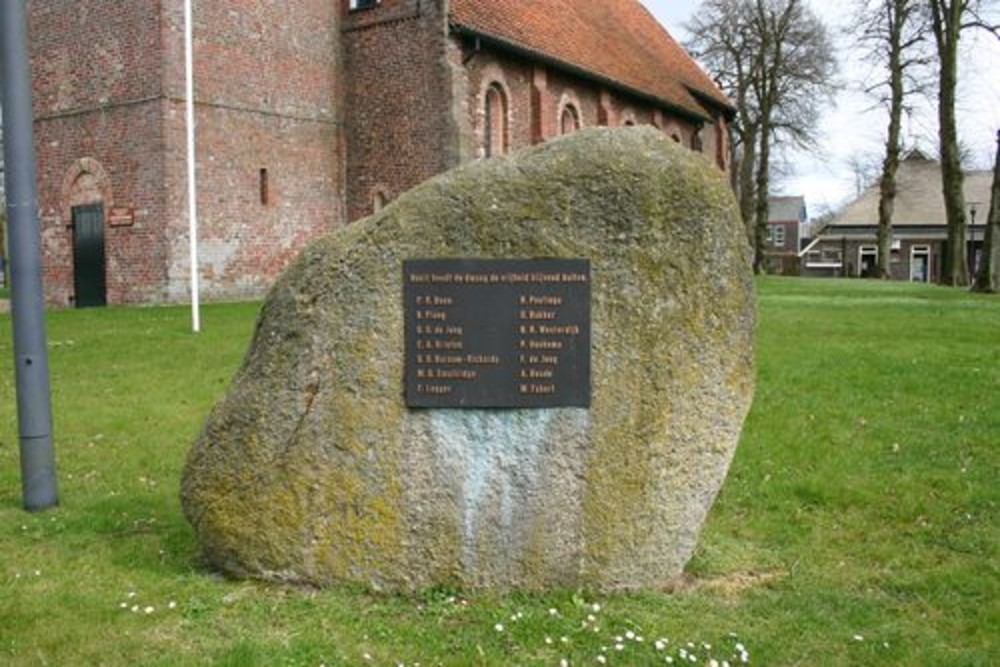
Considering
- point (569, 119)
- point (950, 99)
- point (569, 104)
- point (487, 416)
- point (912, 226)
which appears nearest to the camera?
point (487, 416)

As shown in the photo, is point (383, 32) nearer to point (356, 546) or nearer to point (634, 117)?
point (634, 117)

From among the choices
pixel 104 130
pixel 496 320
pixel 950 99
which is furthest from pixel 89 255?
pixel 950 99

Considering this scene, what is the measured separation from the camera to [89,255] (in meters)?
21.1

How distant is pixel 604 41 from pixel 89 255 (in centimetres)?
1747

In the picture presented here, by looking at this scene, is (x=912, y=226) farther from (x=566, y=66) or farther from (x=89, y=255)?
Result: (x=89, y=255)

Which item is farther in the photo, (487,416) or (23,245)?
(23,245)

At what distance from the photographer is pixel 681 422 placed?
4.11m

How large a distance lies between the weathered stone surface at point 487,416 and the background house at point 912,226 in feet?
160

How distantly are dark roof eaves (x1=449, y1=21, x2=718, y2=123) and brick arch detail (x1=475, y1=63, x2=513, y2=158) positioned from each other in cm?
59

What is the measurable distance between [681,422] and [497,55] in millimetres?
20369

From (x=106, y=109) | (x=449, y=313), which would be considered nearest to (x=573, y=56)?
(x=106, y=109)

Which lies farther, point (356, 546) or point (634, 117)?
point (634, 117)

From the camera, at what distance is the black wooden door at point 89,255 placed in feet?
68.2

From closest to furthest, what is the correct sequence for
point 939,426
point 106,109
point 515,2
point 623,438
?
point 623,438
point 939,426
point 106,109
point 515,2
